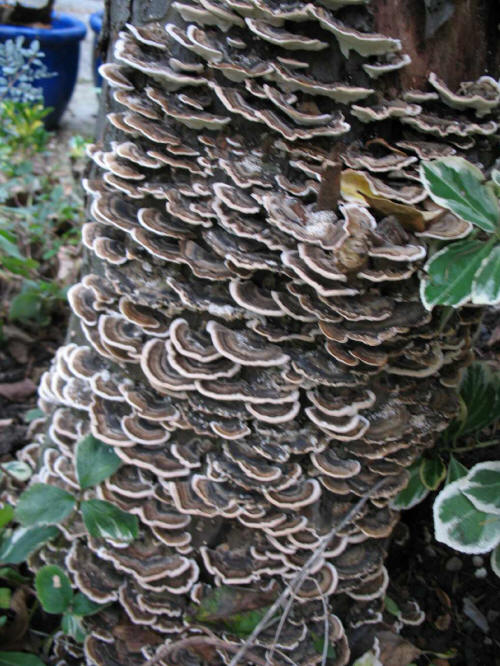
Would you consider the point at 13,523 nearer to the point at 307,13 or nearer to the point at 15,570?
the point at 15,570

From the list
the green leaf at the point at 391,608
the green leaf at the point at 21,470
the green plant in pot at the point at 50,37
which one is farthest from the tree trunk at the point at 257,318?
the green plant in pot at the point at 50,37

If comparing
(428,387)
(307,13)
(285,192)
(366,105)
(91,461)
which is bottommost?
(91,461)

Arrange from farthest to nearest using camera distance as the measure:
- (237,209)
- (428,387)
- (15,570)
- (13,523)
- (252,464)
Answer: (13,523), (15,570), (428,387), (252,464), (237,209)

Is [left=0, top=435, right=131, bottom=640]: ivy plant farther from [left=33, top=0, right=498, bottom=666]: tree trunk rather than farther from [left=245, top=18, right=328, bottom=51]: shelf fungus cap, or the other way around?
[left=245, top=18, right=328, bottom=51]: shelf fungus cap

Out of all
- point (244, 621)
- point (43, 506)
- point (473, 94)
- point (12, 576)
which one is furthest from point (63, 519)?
point (473, 94)

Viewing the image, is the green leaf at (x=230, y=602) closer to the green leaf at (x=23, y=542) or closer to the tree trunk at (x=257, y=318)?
the tree trunk at (x=257, y=318)

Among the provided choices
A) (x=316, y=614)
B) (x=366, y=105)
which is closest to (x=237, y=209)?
(x=366, y=105)

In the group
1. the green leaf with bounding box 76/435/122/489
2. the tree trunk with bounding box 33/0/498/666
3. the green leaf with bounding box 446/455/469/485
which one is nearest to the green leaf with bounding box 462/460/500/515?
the tree trunk with bounding box 33/0/498/666
